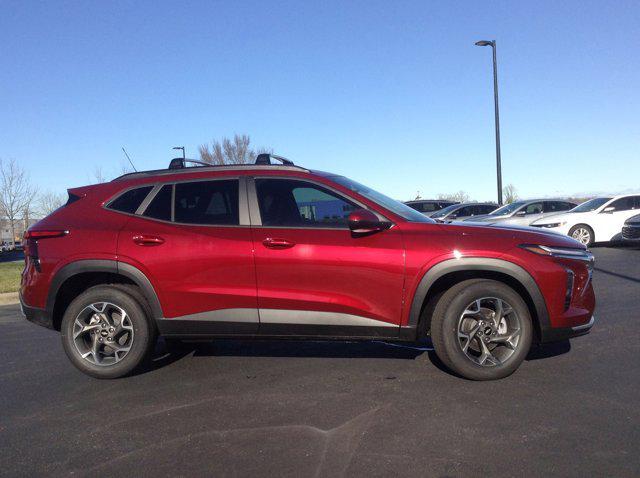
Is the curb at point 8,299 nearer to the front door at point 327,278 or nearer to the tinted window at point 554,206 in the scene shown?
the front door at point 327,278

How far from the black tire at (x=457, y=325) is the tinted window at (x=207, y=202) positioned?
6.13 feet

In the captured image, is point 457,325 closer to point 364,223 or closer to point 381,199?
point 364,223

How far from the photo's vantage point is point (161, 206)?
14.5 ft

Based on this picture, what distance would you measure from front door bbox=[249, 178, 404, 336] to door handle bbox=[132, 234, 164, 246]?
0.80 meters

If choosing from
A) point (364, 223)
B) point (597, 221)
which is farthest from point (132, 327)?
point (597, 221)

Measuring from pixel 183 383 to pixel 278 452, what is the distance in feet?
5.12

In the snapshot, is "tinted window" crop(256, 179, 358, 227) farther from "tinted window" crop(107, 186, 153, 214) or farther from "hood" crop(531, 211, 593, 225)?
"hood" crop(531, 211, 593, 225)

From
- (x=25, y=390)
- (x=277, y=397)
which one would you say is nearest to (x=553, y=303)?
(x=277, y=397)

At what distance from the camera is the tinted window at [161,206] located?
438 cm

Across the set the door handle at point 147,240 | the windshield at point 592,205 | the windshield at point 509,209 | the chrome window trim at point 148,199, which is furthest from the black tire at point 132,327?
the windshield at point 509,209

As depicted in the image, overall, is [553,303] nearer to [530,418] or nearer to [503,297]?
[503,297]

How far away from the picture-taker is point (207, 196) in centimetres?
440

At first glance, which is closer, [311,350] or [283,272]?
[283,272]

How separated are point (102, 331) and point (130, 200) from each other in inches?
45.4
